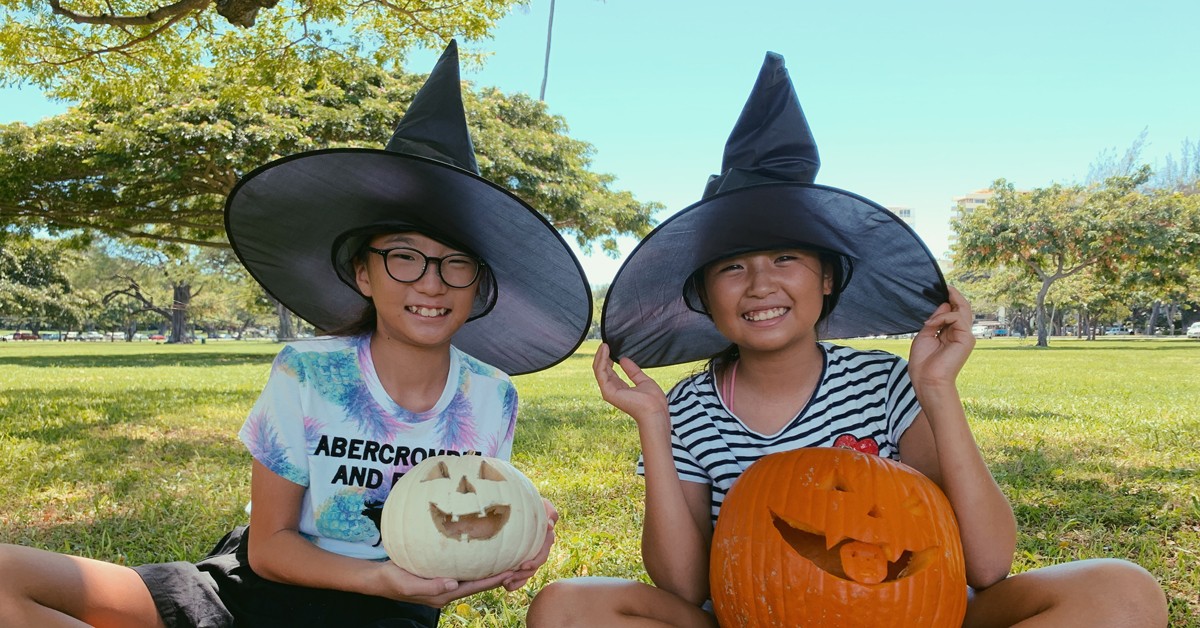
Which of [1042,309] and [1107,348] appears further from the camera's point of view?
[1042,309]

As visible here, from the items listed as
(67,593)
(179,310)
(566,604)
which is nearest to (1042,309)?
(566,604)

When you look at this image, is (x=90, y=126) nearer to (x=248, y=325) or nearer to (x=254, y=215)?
(x=254, y=215)

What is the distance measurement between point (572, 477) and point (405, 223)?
3.22m

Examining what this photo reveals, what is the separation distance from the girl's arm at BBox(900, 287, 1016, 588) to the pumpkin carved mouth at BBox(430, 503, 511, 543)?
1.20 m

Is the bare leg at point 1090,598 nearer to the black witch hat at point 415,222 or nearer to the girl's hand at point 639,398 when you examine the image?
the girl's hand at point 639,398

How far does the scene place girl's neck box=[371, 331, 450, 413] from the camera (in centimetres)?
248

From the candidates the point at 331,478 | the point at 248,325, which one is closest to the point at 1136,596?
the point at 331,478

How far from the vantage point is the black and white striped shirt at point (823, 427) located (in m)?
2.46

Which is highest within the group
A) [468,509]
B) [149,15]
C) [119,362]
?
[149,15]

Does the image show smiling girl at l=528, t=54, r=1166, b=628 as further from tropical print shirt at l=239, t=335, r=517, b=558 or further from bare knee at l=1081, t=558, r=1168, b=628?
tropical print shirt at l=239, t=335, r=517, b=558

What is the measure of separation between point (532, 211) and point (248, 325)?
105 m

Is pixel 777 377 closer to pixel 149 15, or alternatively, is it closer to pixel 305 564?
pixel 305 564

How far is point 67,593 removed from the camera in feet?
6.22

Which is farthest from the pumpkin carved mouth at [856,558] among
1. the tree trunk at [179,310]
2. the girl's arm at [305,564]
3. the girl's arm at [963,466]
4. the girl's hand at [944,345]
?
the tree trunk at [179,310]
